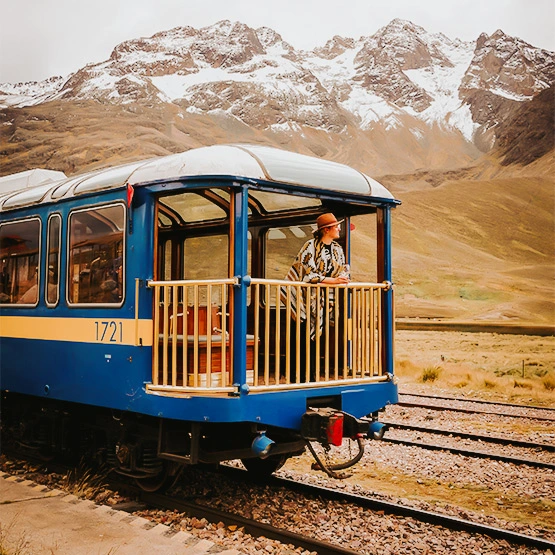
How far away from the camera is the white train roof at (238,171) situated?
5.86m

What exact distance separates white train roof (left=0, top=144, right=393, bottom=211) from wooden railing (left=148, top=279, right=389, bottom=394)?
920 millimetres

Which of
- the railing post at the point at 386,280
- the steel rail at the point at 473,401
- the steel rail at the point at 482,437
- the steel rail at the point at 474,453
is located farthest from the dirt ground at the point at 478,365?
the railing post at the point at 386,280

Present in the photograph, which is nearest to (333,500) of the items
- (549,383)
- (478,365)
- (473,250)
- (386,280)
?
(386,280)

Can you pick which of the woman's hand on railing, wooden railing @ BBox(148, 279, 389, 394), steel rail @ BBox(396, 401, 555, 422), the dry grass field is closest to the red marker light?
wooden railing @ BBox(148, 279, 389, 394)

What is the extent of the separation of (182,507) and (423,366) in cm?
1478

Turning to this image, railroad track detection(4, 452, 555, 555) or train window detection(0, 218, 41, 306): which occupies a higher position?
train window detection(0, 218, 41, 306)

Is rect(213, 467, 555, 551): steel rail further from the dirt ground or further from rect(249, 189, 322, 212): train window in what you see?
the dirt ground

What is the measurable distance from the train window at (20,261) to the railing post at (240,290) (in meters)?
2.97

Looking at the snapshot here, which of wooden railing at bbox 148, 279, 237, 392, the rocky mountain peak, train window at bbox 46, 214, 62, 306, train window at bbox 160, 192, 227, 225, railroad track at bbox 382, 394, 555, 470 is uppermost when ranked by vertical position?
the rocky mountain peak

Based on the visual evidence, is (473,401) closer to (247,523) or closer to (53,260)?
(247,523)

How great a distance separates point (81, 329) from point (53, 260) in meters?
0.97

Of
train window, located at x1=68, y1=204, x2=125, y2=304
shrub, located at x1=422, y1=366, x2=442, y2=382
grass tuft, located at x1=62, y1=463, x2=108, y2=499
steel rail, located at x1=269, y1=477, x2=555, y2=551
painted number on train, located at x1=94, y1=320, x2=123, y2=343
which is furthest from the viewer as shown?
shrub, located at x1=422, y1=366, x2=442, y2=382

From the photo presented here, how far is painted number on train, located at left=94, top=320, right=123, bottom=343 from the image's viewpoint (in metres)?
6.32

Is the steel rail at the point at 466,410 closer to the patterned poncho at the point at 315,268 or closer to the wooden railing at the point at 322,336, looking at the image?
the wooden railing at the point at 322,336
